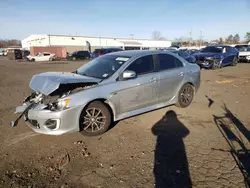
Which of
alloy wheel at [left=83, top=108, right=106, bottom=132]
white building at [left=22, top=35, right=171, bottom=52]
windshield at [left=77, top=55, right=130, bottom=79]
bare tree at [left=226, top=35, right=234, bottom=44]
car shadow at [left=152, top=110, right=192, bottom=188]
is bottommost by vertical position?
car shadow at [left=152, top=110, right=192, bottom=188]

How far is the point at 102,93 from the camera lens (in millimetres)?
4285

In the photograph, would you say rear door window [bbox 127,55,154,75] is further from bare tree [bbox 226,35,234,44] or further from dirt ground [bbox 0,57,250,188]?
bare tree [bbox 226,35,234,44]

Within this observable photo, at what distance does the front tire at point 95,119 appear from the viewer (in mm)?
4227

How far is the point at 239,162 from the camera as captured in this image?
3.32 metres

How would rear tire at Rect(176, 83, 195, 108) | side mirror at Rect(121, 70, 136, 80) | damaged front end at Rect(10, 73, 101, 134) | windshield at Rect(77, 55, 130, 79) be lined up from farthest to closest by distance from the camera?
rear tire at Rect(176, 83, 195, 108) → windshield at Rect(77, 55, 130, 79) → side mirror at Rect(121, 70, 136, 80) → damaged front end at Rect(10, 73, 101, 134)

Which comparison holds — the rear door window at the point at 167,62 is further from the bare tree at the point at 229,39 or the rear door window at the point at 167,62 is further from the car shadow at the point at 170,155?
the bare tree at the point at 229,39

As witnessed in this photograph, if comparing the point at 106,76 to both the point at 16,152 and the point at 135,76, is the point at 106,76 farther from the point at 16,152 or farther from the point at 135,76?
the point at 16,152

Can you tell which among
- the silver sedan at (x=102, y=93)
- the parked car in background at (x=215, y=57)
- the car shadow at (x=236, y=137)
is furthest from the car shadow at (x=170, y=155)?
the parked car in background at (x=215, y=57)

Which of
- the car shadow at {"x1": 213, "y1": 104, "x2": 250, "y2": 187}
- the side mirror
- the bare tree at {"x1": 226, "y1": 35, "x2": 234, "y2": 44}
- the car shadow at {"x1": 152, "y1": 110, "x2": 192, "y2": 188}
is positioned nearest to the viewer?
the car shadow at {"x1": 152, "y1": 110, "x2": 192, "y2": 188}

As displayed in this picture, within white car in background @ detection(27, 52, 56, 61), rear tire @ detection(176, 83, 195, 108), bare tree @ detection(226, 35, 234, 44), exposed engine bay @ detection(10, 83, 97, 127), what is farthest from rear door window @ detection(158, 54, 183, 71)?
bare tree @ detection(226, 35, 234, 44)

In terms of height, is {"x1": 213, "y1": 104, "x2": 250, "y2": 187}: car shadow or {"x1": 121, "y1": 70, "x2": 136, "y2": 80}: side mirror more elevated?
{"x1": 121, "y1": 70, "x2": 136, "y2": 80}: side mirror

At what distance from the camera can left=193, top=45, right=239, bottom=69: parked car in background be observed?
1568 cm

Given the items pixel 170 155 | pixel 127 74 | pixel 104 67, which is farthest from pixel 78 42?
pixel 170 155

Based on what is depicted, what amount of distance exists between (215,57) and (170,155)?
14.0 metres
